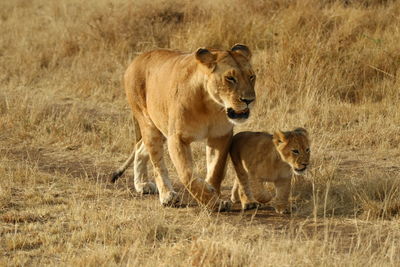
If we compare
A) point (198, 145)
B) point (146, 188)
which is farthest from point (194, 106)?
point (198, 145)

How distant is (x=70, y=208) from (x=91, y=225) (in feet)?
1.99

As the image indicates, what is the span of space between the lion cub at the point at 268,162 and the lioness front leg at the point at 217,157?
12cm

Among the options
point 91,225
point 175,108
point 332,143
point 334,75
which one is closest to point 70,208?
point 91,225

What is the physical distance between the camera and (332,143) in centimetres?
809

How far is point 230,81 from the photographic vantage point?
5750mm

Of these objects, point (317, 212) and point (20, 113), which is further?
point (20, 113)

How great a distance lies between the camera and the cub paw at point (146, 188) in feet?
23.0

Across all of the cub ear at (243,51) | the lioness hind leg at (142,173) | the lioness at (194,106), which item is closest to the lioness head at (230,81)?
the lioness at (194,106)

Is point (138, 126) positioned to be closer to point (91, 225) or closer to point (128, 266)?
point (91, 225)

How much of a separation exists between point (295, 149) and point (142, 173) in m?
1.72

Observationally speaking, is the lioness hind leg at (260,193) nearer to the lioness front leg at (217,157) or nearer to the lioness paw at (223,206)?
the lioness paw at (223,206)

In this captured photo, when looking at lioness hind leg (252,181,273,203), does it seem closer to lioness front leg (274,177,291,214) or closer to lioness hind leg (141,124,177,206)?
lioness front leg (274,177,291,214)

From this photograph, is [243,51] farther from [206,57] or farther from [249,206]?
[249,206]

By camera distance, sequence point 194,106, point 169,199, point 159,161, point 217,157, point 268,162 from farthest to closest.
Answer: point 159,161
point 169,199
point 217,157
point 268,162
point 194,106
